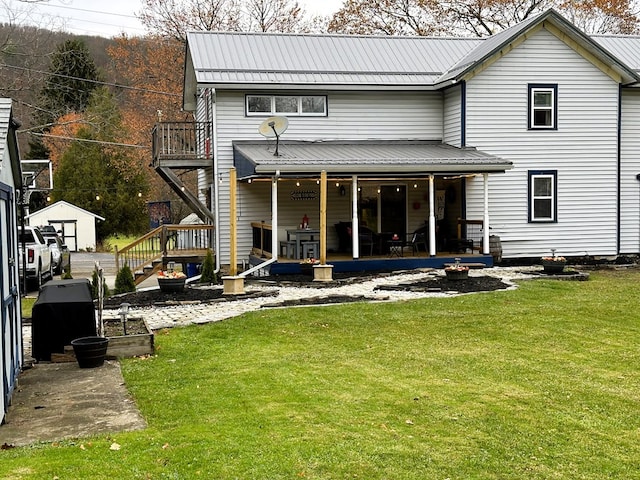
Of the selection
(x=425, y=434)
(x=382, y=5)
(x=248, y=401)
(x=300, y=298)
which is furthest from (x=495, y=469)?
(x=382, y=5)

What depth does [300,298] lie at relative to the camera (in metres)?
14.7

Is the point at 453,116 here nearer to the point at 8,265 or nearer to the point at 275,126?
the point at 275,126

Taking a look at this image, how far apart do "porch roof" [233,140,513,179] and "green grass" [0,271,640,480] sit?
6.39 meters

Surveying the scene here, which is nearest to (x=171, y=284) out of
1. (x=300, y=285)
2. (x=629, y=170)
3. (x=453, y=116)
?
(x=300, y=285)

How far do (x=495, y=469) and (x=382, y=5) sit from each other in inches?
1442

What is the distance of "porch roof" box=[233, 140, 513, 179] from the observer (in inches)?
723

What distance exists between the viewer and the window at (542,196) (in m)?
21.7

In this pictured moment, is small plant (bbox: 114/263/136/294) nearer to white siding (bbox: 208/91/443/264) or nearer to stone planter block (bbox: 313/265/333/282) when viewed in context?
white siding (bbox: 208/91/443/264)

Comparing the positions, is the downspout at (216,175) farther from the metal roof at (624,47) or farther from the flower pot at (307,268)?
the metal roof at (624,47)

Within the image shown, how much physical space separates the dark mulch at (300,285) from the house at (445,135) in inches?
119

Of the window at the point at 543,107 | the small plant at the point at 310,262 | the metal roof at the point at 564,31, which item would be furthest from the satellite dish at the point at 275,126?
the window at the point at 543,107

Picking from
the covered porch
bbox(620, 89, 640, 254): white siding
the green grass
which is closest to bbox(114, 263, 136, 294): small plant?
the covered porch

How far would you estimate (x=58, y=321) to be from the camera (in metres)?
9.90

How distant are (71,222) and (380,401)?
37187 millimetres
